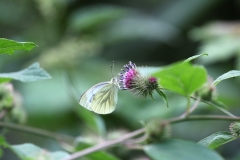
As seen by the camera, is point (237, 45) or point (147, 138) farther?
point (237, 45)

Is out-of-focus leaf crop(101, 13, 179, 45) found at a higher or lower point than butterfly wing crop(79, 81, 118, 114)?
higher

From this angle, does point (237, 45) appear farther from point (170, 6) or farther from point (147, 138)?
point (147, 138)

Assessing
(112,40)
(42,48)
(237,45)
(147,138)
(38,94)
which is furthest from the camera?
(112,40)

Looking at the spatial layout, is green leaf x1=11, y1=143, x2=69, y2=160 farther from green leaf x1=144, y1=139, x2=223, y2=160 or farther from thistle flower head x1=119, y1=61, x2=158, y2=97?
green leaf x1=144, y1=139, x2=223, y2=160

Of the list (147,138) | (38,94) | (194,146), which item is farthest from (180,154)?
(38,94)

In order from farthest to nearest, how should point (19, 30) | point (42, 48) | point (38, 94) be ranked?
point (19, 30) → point (42, 48) → point (38, 94)

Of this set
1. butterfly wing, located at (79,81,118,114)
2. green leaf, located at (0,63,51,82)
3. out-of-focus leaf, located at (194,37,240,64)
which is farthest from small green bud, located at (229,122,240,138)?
out-of-focus leaf, located at (194,37,240,64)
